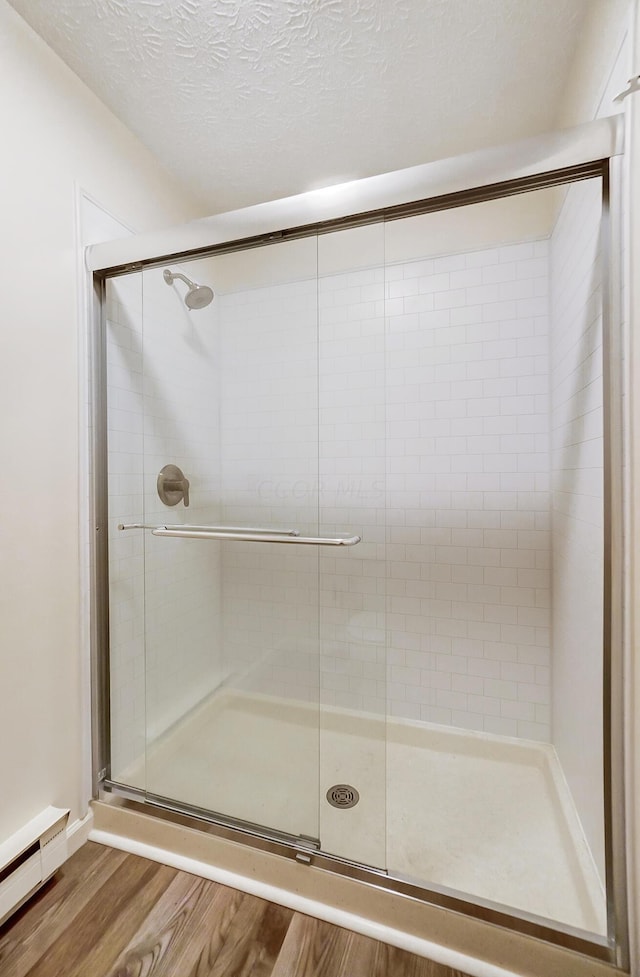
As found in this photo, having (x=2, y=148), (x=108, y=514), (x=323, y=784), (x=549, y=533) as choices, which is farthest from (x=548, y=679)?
(x=2, y=148)

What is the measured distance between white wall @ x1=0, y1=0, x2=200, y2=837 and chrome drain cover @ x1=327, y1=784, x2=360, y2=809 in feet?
2.63

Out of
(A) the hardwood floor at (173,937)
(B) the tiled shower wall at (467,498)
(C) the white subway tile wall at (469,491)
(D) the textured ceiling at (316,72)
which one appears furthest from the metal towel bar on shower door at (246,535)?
(D) the textured ceiling at (316,72)

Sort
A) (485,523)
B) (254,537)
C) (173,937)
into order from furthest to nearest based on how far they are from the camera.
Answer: (485,523) < (254,537) < (173,937)

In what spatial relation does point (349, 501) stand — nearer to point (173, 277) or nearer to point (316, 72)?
point (173, 277)

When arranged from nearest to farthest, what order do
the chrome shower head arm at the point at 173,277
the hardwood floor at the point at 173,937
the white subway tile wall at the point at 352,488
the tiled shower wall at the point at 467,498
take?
the hardwood floor at the point at 173,937 < the white subway tile wall at the point at 352,488 < the chrome shower head arm at the point at 173,277 < the tiled shower wall at the point at 467,498

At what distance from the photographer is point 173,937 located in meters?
1.03

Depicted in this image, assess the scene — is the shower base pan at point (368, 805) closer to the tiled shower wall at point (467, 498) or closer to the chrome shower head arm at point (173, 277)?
the tiled shower wall at point (467, 498)

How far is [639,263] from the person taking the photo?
2.90ft

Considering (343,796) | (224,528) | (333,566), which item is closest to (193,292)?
(224,528)

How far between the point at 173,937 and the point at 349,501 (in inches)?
45.7

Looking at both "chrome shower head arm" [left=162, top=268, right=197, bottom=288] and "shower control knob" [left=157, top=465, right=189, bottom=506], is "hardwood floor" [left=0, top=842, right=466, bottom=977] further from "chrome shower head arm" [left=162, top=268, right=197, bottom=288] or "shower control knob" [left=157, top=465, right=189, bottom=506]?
"chrome shower head arm" [left=162, top=268, right=197, bottom=288]

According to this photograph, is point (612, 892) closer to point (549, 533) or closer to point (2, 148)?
point (549, 533)

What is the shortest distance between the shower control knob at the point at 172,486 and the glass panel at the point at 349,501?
1.53 ft

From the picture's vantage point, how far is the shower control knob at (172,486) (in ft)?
4.49
